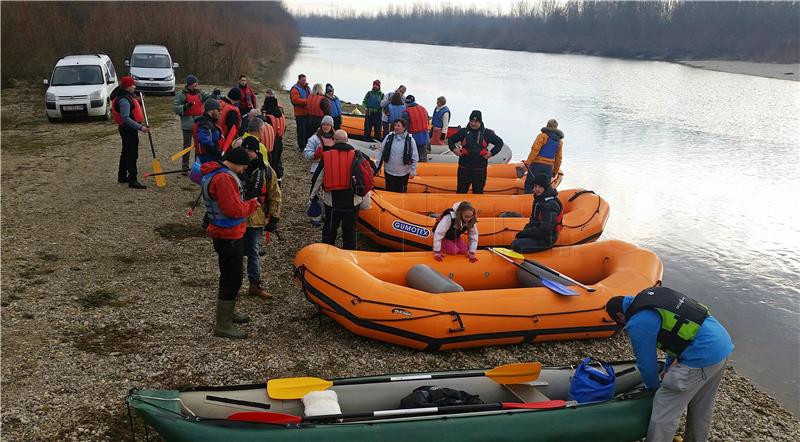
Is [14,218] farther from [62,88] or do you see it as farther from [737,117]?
[737,117]

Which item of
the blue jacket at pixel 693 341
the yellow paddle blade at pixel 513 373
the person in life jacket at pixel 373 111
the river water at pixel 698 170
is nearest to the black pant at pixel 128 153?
the person in life jacket at pixel 373 111

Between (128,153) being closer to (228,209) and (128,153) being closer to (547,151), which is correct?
(228,209)

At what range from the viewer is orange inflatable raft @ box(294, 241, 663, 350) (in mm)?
4320

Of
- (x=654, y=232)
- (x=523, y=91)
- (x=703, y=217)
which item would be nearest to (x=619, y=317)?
(x=654, y=232)

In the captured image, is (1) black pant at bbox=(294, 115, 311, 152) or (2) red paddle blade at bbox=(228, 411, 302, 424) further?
(1) black pant at bbox=(294, 115, 311, 152)

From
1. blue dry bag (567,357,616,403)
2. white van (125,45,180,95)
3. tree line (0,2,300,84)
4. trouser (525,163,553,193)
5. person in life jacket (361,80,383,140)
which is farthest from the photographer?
tree line (0,2,300,84)

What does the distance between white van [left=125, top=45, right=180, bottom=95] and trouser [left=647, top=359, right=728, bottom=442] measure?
48.3ft

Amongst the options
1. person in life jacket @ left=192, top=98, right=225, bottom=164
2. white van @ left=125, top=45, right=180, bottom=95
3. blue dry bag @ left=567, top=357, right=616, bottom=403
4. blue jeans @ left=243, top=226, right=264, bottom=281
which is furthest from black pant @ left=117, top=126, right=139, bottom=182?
white van @ left=125, top=45, right=180, bottom=95

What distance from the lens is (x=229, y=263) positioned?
13.3ft

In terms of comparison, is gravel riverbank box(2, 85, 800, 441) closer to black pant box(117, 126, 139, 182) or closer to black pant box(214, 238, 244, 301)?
black pant box(214, 238, 244, 301)

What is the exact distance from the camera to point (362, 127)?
1148cm

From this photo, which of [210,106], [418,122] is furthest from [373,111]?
[210,106]

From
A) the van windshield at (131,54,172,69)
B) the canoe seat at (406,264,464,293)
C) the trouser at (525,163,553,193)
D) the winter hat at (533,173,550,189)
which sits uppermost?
the van windshield at (131,54,172,69)

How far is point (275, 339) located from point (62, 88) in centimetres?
1010
